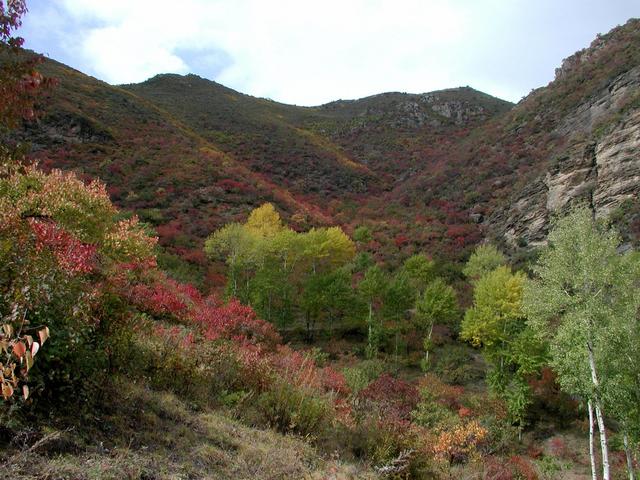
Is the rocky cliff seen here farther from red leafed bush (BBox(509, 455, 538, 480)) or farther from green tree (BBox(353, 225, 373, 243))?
red leafed bush (BBox(509, 455, 538, 480))

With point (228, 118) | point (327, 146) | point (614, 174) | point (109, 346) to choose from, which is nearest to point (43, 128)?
point (228, 118)

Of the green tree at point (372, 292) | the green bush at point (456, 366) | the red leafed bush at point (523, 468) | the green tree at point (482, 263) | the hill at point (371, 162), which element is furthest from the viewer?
the hill at point (371, 162)

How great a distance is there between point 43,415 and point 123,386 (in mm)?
1094

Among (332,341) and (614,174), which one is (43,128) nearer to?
(332,341)

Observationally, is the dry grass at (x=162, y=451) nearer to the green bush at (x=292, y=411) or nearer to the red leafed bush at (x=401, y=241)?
the green bush at (x=292, y=411)

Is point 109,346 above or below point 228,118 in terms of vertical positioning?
below

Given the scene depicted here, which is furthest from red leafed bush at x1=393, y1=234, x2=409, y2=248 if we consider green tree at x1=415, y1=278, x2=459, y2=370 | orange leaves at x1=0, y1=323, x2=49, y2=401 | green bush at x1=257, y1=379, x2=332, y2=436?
orange leaves at x1=0, y1=323, x2=49, y2=401

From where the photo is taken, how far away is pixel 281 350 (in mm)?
12766

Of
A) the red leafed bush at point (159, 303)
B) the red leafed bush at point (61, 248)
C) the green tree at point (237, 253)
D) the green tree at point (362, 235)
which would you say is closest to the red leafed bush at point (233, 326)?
the red leafed bush at point (159, 303)

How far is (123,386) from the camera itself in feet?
15.3

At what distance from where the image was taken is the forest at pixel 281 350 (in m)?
3.67

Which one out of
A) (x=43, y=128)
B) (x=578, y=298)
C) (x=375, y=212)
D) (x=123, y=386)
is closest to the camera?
(x=123, y=386)

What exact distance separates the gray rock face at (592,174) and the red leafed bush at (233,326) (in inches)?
945

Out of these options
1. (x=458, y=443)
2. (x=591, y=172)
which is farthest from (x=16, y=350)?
(x=591, y=172)
